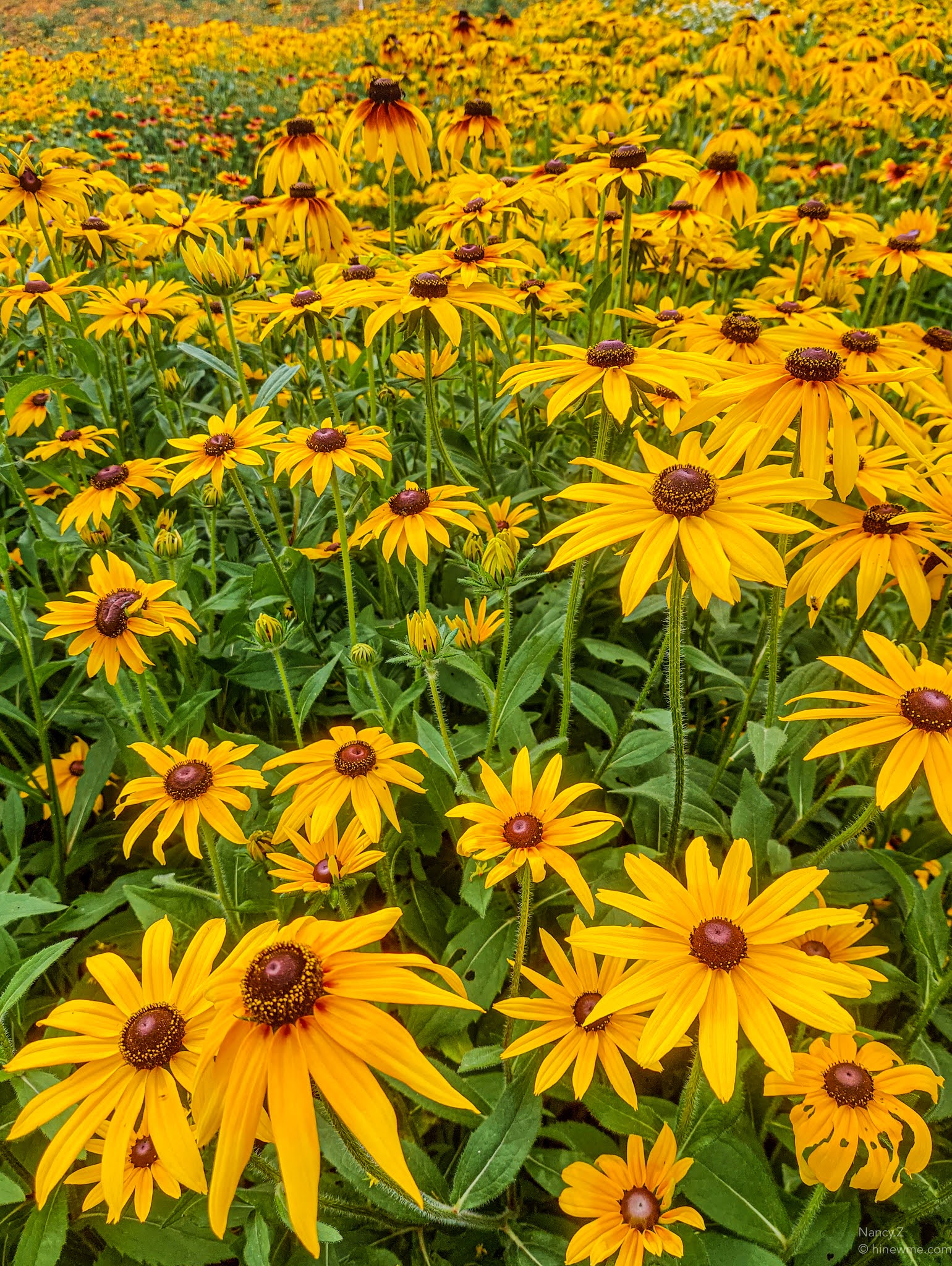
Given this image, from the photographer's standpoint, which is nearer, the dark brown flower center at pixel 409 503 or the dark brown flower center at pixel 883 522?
the dark brown flower center at pixel 883 522

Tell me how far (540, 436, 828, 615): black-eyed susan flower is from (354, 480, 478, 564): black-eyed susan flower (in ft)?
1.74

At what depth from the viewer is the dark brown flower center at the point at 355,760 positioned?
1.50 m

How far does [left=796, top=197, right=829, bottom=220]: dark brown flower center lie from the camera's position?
2.75 meters

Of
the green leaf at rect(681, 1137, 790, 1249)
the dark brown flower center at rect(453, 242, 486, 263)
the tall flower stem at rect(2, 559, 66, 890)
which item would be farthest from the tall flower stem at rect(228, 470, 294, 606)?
the green leaf at rect(681, 1137, 790, 1249)

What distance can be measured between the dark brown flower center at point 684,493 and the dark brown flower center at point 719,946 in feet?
1.89

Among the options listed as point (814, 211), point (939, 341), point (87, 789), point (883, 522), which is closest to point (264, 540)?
point (87, 789)

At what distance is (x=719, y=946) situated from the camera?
101 cm

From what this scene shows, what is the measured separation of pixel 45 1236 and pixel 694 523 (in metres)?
1.51

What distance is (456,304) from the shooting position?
1.96 metres

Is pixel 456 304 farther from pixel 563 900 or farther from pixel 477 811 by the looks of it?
pixel 563 900

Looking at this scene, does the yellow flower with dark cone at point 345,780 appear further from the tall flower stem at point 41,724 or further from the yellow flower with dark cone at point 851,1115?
the tall flower stem at point 41,724

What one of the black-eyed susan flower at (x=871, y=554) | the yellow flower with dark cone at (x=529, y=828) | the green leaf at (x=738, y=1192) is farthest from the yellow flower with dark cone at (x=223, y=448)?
the green leaf at (x=738, y=1192)

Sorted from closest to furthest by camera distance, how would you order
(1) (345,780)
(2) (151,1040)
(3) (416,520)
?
(2) (151,1040) → (1) (345,780) → (3) (416,520)

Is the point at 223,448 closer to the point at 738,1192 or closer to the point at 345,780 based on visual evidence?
the point at 345,780
